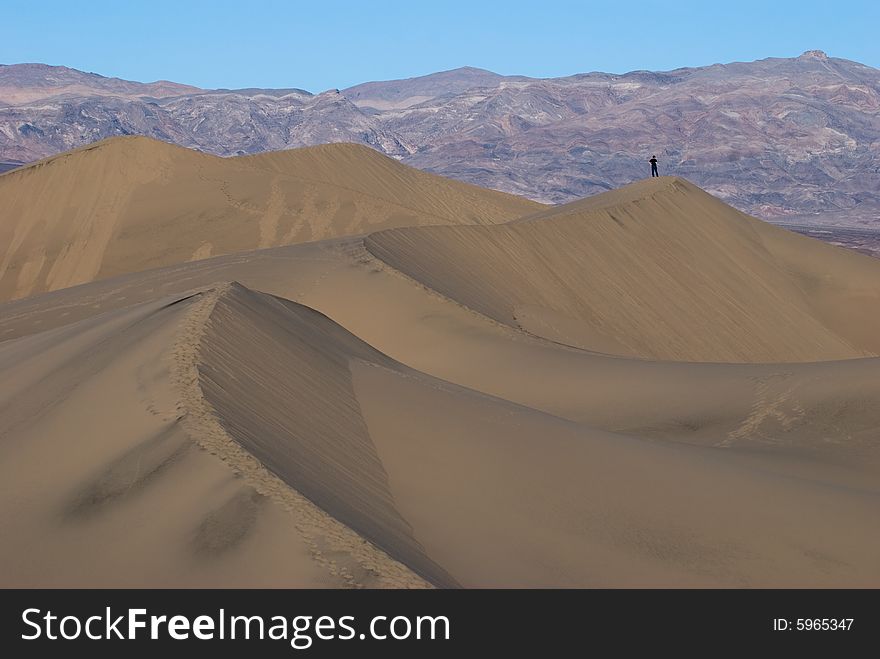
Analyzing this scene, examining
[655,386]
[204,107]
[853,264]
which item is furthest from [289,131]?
[655,386]

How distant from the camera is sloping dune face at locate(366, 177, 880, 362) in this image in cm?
2492

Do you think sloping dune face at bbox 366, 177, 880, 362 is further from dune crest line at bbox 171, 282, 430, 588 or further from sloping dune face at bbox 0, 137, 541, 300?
dune crest line at bbox 171, 282, 430, 588

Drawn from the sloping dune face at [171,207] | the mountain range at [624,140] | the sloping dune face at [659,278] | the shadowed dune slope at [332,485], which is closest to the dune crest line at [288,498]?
the shadowed dune slope at [332,485]

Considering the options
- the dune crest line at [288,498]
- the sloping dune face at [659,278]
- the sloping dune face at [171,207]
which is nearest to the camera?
the dune crest line at [288,498]

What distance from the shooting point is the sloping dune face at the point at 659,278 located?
24922mm

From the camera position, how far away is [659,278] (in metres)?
30.6

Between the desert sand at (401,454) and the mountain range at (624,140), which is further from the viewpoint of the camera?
the mountain range at (624,140)

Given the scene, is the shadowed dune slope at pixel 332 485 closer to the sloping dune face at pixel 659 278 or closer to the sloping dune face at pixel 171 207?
the sloping dune face at pixel 659 278

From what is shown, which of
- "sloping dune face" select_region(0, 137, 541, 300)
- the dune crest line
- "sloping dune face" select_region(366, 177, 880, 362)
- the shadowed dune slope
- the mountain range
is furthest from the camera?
the mountain range

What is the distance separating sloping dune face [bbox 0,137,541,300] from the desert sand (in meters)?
15.3

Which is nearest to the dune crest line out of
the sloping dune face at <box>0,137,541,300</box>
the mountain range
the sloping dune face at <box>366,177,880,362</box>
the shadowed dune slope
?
the shadowed dune slope

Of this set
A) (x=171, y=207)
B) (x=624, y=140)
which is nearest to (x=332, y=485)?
(x=171, y=207)

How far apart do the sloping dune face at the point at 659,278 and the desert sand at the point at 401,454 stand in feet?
12.1
